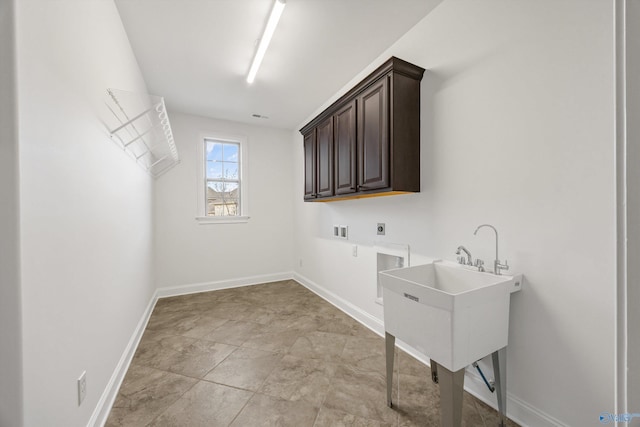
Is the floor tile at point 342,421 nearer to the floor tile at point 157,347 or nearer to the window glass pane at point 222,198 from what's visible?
the floor tile at point 157,347

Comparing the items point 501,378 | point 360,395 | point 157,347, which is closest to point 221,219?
point 157,347

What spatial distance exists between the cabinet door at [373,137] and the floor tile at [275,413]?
164 cm

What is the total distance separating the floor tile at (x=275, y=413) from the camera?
4.98 feet

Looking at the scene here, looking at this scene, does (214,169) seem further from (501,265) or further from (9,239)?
(501,265)

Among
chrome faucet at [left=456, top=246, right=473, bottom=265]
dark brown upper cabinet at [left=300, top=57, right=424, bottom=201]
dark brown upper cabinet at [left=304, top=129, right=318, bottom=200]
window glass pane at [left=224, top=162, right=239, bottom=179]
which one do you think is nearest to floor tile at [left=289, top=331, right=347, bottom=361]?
chrome faucet at [left=456, top=246, right=473, bottom=265]

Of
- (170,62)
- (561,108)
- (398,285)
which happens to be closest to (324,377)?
(398,285)

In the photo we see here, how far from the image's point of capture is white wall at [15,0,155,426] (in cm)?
90

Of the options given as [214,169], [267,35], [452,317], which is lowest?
[452,317]

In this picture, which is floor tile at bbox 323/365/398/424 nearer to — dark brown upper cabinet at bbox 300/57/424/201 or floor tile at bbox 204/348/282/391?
floor tile at bbox 204/348/282/391

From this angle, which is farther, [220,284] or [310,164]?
[220,284]

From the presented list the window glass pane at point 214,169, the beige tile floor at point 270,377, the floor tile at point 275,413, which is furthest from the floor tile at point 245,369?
the window glass pane at point 214,169

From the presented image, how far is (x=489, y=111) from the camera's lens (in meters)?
1.67

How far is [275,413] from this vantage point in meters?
1.59
